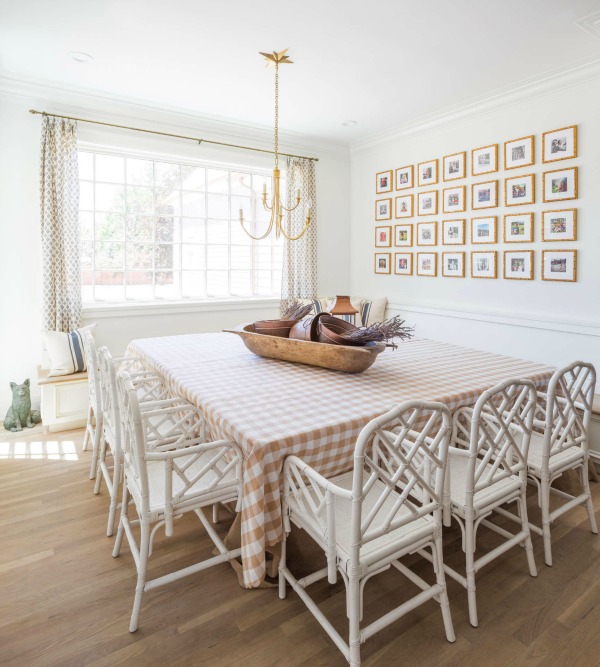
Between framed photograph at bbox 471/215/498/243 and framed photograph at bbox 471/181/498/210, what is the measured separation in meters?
0.11

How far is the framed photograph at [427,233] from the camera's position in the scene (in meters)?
4.43

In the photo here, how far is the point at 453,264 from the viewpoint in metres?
4.27

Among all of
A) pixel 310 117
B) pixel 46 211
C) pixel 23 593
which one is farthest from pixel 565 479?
pixel 46 211

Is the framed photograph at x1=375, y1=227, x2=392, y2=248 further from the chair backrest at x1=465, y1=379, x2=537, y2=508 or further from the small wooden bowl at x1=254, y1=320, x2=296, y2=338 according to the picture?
the chair backrest at x1=465, y1=379, x2=537, y2=508

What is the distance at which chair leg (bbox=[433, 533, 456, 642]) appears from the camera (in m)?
1.54

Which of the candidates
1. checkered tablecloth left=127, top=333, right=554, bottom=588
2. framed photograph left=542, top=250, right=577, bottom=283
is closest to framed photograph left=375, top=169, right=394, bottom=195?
framed photograph left=542, top=250, right=577, bottom=283

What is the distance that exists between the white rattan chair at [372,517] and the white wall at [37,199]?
3.17 meters

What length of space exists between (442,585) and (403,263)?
12.1 ft

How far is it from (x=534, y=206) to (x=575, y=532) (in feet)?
8.13

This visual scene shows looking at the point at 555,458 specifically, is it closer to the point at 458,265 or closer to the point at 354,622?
the point at 354,622

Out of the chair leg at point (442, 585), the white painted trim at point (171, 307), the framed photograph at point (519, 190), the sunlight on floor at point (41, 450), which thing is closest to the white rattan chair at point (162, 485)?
the chair leg at point (442, 585)

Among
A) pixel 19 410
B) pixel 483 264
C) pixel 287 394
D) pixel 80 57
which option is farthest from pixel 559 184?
pixel 19 410

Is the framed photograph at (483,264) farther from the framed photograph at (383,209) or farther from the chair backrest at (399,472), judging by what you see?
the chair backrest at (399,472)

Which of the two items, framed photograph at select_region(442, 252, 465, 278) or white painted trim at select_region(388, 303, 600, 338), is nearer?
white painted trim at select_region(388, 303, 600, 338)
